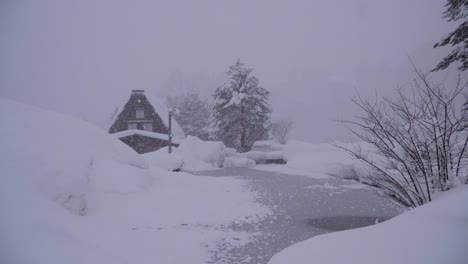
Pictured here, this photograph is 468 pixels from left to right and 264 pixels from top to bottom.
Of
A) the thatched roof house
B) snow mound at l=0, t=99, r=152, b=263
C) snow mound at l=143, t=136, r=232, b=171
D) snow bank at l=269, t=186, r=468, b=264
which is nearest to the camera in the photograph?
snow bank at l=269, t=186, r=468, b=264

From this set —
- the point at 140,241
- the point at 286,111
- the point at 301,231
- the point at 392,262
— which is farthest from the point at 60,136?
the point at 286,111

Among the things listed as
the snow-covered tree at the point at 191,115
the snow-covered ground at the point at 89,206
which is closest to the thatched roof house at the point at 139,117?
the snow-covered tree at the point at 191,115

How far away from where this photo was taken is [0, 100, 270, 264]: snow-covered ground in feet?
10.2

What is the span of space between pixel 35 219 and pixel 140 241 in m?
2.15

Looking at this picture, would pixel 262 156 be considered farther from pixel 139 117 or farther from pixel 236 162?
pixel 139 117

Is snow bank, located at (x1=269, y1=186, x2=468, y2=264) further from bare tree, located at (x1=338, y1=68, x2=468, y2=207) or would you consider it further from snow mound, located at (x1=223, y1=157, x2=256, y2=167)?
snow mound, located at (x1=223, y1=157, x2=256, y2=167)

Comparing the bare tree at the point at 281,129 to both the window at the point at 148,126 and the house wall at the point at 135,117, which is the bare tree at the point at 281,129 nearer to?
the house wall at the point at 135,117

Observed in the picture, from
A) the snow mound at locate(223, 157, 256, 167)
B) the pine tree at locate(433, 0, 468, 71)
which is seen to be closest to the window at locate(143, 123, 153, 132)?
the snow mound at locate(223, 157, 256, 167)

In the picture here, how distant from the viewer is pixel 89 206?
5879 mm

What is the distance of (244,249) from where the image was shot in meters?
5.12

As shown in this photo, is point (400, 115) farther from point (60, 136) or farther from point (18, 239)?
point (60, 136)

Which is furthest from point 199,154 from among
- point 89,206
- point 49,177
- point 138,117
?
point 49,177

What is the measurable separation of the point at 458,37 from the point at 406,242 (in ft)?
28.2

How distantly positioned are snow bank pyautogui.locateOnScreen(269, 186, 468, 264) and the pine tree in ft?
23.5
